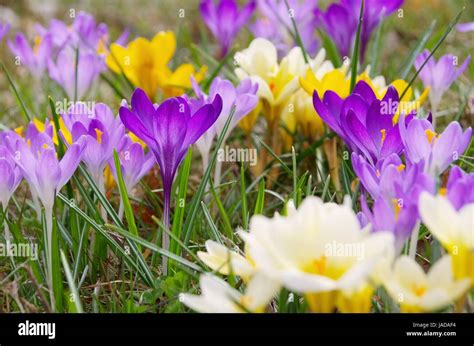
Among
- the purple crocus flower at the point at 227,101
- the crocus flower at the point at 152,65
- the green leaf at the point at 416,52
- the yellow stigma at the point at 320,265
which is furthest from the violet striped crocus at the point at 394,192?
the green leaf at the point at 416,52

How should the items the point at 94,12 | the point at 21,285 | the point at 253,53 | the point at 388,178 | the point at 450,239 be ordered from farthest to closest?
the point at 94,12 → the point at 253,53 → the point at 21,285 → the point at 388,178 → the point at 450,239

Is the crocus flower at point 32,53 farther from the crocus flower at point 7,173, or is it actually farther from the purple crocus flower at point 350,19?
the crocus flower at point 7,173

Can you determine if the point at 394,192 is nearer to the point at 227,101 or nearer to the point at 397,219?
the point at 397,219

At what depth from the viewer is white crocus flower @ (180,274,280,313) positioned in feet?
3.34

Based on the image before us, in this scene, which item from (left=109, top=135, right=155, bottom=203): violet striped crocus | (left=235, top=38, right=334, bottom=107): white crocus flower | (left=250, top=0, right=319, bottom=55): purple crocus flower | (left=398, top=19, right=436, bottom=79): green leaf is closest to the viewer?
(left=109, top=135, right=155, bottom=203): violet striped crocus

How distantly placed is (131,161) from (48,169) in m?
0.22

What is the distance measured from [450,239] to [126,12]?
3.53 m

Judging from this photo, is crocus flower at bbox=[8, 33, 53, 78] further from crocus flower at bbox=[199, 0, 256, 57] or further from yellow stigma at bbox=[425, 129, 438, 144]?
yellow stigma at bbox=[425, 129, 438, 144]

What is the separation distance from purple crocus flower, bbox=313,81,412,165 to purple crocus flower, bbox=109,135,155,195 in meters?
0.35

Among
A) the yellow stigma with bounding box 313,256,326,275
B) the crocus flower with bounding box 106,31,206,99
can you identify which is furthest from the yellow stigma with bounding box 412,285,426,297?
the crocus flower with bounding box 106,31,206,99

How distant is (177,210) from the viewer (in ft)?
4.65

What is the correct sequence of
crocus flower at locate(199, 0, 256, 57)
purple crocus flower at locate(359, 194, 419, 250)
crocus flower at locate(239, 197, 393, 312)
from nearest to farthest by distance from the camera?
crocus flower at locate(239, 197, 393, 312) < purple crocus flower at locate(359, 194, 419, 250) < crocus flower at locate(199, 0, 256, 57)
